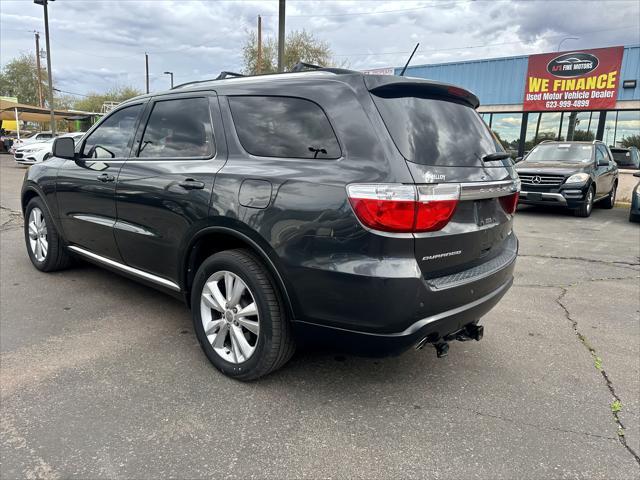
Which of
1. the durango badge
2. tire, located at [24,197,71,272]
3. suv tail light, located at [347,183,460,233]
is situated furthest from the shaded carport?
the durango badge

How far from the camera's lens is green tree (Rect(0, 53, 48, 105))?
58.9 metres

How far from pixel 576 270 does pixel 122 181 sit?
209 inches

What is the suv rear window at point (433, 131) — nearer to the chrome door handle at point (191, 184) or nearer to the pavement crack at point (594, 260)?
the chrome door handle at point (191, 184)

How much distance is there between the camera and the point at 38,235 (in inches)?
201

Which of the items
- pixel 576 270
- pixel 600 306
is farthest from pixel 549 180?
pixel 600 306

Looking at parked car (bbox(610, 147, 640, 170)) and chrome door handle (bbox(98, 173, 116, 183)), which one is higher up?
parked car (bbox(610, 147, 640, 170))

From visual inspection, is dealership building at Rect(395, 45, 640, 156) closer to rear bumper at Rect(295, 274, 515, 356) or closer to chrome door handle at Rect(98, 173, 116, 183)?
chrome door handle at Rect(98, 173, 116, 183)

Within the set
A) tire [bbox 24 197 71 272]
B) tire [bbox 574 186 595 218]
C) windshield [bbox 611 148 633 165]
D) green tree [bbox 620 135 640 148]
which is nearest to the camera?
tire [bbox 24 197 71 272]

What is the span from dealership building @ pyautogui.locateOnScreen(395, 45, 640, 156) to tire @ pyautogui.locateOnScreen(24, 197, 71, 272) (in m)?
15.7

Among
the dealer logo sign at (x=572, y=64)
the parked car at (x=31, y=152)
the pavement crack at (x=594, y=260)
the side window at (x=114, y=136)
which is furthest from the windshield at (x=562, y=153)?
the parked car at (x=31, y=152)

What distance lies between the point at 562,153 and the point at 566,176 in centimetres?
146

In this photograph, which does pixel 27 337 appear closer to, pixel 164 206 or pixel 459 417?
pixel 164 206

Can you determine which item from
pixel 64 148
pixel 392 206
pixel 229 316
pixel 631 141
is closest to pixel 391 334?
pixel 392 206

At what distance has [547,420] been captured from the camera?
2.66 meters
